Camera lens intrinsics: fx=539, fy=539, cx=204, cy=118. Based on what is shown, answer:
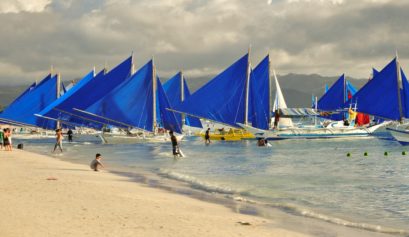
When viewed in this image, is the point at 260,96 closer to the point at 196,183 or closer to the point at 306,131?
the point at 306,131

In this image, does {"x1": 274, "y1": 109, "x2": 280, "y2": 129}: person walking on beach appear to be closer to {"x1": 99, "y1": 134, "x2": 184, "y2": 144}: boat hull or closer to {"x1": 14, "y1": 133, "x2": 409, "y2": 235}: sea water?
{"x1": 99, "y1": 134, "x2": 184, "y2": 144}: boat hull

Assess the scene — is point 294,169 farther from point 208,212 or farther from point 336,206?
point 208,212

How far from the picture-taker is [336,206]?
16.3 m

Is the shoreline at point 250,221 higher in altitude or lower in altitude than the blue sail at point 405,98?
lower

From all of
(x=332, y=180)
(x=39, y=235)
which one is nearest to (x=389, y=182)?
(x=332, y=180)

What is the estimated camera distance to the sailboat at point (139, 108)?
5588 cm

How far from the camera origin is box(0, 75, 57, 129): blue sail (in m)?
72.8

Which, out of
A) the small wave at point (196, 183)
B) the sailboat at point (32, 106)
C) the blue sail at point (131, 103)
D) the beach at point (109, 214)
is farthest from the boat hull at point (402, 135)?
the sailboat at point (32, 106)

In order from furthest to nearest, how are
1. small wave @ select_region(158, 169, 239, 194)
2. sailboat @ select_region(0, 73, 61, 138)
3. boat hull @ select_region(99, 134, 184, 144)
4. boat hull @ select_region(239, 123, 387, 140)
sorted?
sailboat @ select_region(0, 73, 61, 138)
boat hull @ select_region(239, 123, 387, 140)
boat hull @ select_region(99, 134, 184, 144)
small wave @ select_region(158, 169, 239, 194)

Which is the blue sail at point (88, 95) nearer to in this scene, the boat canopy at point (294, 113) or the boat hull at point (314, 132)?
the boat hull at point (314, 132)

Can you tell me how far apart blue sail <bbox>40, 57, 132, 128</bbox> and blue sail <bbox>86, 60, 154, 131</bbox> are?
10.4 ft

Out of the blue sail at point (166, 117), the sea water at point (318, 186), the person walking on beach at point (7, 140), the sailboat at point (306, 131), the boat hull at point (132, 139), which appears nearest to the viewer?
the sea water at point (318, 186)

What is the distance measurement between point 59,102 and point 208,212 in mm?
52312

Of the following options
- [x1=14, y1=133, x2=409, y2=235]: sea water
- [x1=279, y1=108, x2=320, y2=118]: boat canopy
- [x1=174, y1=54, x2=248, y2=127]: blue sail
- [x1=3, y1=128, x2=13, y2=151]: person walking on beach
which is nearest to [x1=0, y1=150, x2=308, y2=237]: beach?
[x1=14, y1=133, x2=409, y2=235]: sea water
